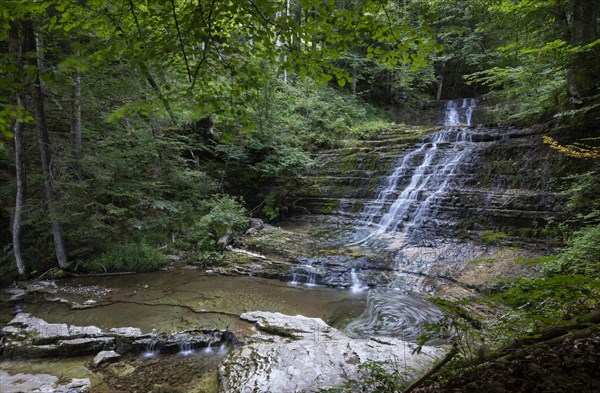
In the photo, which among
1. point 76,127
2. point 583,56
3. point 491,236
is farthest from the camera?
point 76,127

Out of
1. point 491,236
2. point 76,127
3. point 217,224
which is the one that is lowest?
point 491,236

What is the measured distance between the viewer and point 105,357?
427 cm

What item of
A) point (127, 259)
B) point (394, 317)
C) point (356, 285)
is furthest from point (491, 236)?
point (127, 259)

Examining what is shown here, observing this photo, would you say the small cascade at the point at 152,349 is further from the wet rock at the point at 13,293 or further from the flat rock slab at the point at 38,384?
the wet rock at the point at 13,293

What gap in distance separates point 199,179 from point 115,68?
15.0ft

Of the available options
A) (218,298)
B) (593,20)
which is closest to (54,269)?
(218,298)

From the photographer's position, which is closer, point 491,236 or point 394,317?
point 394,317

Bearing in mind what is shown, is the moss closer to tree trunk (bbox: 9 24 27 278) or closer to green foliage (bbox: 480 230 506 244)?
green foliage (bbox: 480 230 506 244)

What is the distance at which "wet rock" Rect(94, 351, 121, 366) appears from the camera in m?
4.20

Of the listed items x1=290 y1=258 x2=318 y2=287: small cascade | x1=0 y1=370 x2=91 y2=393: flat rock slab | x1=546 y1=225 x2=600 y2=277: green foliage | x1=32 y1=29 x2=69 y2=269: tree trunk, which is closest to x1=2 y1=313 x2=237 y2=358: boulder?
x1=0 y1=370 x2=91 y2=393: flat rock slab

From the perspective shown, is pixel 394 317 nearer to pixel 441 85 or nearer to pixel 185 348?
pixel 185 348

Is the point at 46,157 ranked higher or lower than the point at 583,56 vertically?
lower

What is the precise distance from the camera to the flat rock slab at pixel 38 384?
3.54 metres

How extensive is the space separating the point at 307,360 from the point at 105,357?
279cm
